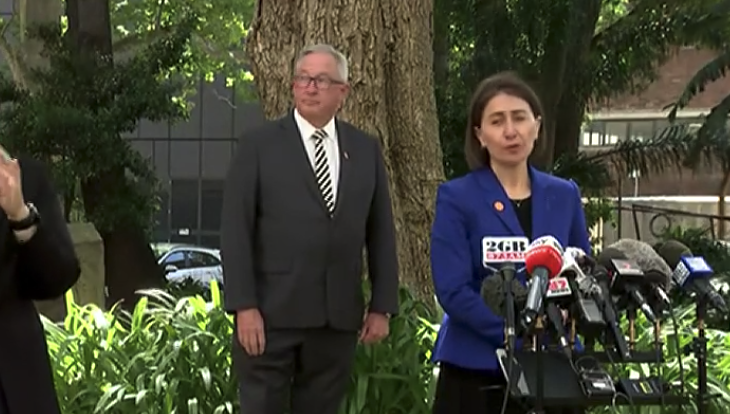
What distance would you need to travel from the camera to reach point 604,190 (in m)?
16.5

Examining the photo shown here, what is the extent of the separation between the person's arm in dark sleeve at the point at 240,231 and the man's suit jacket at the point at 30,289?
3.05 feet

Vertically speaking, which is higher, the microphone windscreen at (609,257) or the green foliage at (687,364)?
the microphone windscreen at (609,257)

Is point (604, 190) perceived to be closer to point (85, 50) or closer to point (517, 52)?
point (517, 52)

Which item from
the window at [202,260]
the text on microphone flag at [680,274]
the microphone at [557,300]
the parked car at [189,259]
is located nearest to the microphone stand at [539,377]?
the microphone at [557,300]

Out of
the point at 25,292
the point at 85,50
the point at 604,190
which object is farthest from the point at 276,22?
the point at 604,190

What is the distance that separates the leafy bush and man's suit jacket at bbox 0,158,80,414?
190 cm

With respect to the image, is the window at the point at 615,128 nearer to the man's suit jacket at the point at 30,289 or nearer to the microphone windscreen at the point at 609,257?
the microphone windscreen at the point at 609,257

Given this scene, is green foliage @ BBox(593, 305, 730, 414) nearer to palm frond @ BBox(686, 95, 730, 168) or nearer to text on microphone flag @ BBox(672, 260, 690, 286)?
A: text on microphone flag @ BBox(672, 260, 690, 286)

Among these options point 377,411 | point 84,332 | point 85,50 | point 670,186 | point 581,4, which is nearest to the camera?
point 377,411

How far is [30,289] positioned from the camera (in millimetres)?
3160

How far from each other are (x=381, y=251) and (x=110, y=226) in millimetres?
9907

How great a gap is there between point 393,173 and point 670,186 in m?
34.9

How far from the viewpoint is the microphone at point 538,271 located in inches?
99.8

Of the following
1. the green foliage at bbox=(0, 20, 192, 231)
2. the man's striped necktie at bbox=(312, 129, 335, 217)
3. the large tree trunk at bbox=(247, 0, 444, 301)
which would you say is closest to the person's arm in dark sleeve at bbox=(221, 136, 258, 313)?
the man's striped necktie at bbox=(312, 129, 335, 217)
